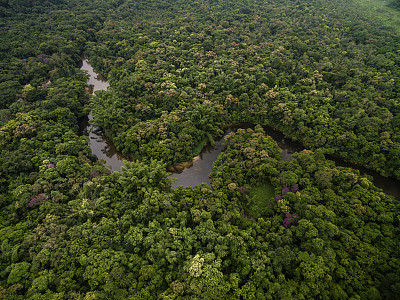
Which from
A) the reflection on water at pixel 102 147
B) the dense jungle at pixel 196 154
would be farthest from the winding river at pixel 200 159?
the dense jungle at pixel 196 154

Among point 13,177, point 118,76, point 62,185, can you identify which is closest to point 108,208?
point 62,185

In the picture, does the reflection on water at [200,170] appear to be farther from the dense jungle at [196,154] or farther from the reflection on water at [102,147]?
the reflection on water at [102,147]

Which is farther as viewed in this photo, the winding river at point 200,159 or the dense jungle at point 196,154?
the winding river at point 200,159

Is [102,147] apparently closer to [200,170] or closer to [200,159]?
[200,159]

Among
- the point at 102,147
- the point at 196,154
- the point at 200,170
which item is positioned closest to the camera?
the point at 200,170

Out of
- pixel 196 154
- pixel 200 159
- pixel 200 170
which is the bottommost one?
pixel 200 170

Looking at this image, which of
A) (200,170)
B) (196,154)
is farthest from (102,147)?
(200,170)

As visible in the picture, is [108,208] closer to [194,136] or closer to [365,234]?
[194,136]

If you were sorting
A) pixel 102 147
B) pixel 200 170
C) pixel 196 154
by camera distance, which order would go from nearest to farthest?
pixel 200 170, pixel 196 154, pixel 102 147
